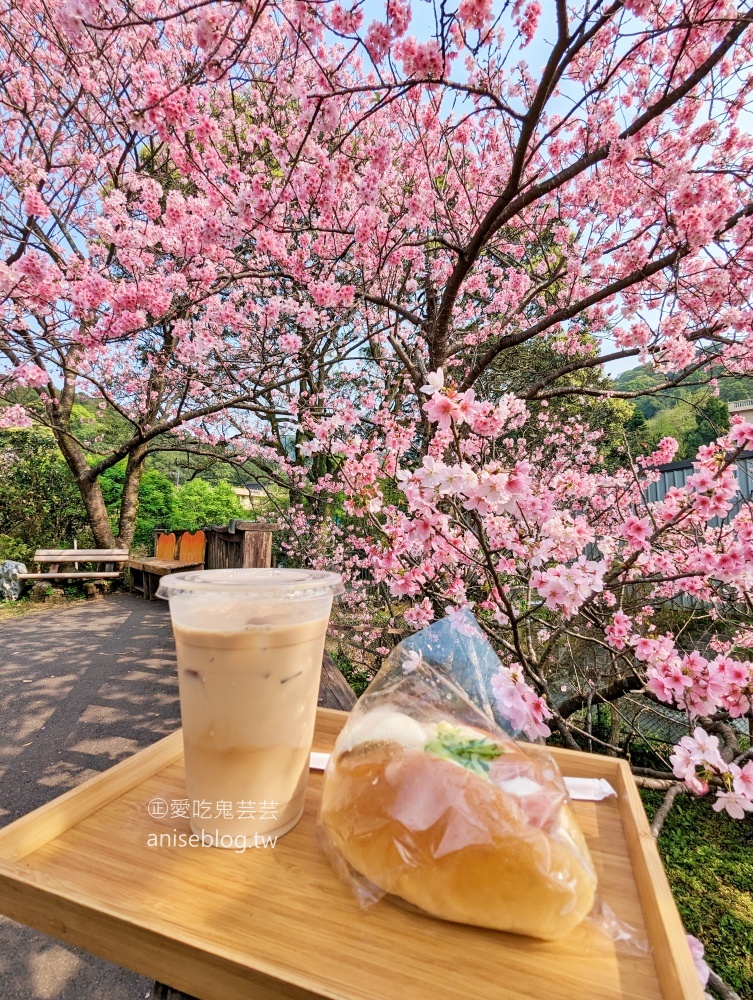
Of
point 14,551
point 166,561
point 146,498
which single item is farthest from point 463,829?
point 146,498

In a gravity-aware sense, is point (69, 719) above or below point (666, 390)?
below

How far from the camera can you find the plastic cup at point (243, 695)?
2.33ft

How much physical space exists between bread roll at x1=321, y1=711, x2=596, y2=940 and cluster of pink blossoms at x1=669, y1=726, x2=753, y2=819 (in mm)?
726

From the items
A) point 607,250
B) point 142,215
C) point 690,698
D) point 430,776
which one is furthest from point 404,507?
point 142,215

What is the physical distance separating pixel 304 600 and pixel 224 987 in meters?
0.44

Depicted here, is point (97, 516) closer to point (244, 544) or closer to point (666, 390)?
point (244, 544)

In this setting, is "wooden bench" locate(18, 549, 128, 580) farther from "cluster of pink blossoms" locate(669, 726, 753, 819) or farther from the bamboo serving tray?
"cluster of pink blossoms" locate(669, 726, 753, 819)

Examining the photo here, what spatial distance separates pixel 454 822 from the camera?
0.65 meters

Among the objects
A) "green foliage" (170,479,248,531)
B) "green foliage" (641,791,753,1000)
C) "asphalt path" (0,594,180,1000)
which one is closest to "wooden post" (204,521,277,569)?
"asphalt path" (0,594,180,1000)

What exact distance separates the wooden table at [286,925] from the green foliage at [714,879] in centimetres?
230

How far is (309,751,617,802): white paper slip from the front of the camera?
926 millimetres

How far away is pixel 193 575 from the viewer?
0.87 meters

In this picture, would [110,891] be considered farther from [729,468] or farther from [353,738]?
[729,468]

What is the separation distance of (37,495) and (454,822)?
11607 millimetres
